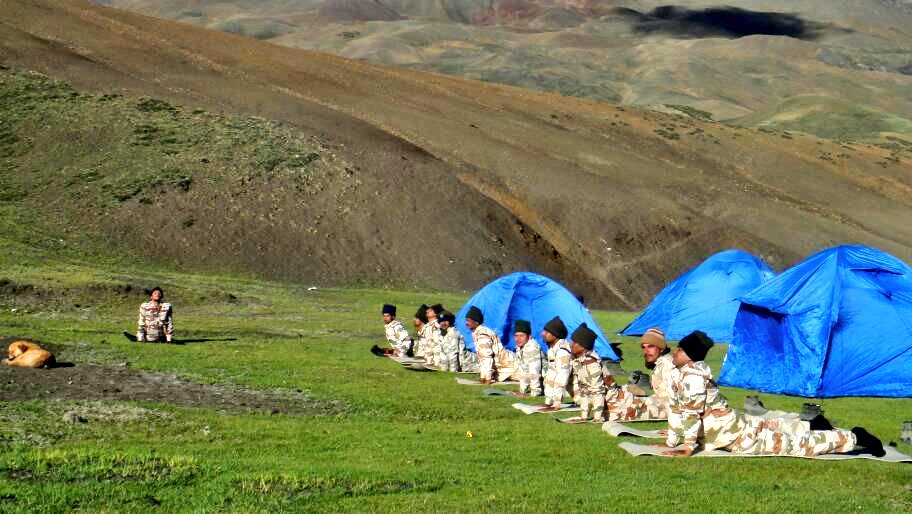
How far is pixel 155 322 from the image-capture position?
25344mm

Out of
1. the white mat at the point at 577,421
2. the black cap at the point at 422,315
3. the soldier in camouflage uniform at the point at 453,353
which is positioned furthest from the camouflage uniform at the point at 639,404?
the black cap at the point at 422,315

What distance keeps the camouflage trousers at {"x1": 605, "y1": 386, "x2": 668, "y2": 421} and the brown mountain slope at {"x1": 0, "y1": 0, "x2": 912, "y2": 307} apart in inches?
1380

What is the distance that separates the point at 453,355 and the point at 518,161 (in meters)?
51.1

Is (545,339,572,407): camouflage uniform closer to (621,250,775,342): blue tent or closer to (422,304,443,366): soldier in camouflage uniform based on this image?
(422,304,443,366): soldier in camouflage uniform

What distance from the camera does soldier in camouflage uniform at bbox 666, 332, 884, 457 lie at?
46.4 feet

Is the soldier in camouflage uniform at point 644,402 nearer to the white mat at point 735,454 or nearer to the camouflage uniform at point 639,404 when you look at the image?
the camouflage uniform at point 639,404

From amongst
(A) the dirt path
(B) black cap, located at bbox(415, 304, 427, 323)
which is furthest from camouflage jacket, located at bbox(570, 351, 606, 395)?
(B) black cap, located at bbox(415, 304, 427, 323)

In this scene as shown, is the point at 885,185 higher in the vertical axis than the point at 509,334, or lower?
higher

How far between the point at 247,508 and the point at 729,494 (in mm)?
5087

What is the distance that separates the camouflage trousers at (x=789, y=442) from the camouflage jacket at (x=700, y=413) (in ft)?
0.49

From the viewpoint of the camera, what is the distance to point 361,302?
42.7 meters

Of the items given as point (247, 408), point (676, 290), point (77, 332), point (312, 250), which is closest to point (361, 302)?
point (312, 250)

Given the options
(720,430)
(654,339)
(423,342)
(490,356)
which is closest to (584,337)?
(654,339)

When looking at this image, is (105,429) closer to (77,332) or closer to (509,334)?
(77,332)
